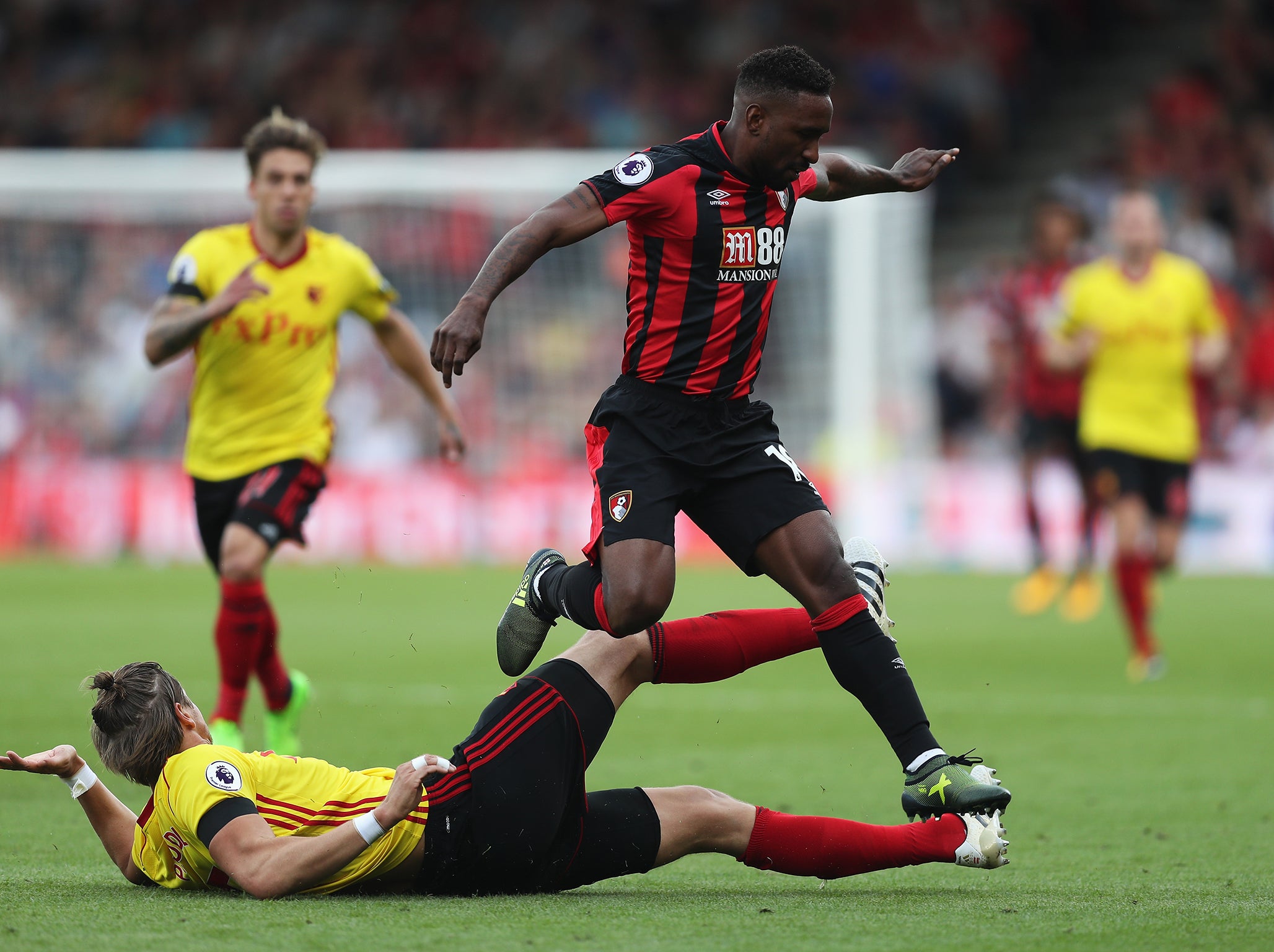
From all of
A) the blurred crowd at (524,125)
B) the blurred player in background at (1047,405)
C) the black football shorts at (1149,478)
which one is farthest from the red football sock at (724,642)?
the blurred crowd at (524,125)

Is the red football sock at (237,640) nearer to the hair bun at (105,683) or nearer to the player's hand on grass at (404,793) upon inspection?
the hair bun at (105,683)

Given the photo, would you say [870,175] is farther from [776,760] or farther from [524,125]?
[524,125]

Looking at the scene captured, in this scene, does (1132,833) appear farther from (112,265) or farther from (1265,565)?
(112,265)

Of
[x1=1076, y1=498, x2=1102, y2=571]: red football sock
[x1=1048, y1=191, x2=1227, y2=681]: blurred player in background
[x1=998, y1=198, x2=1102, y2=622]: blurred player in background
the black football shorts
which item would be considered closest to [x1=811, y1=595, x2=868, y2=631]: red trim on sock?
[x1=1048, y1=191, x2=1227, y2=681]: blurred player in background

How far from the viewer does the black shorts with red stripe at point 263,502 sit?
279 inches

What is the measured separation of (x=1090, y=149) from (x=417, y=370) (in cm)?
1722

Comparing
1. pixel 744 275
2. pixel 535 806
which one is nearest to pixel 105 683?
pixel 535 806

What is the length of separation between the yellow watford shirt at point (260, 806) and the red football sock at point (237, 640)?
2.57 meters

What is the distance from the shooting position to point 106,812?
14.5 feet

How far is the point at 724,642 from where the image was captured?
4879 millimetres

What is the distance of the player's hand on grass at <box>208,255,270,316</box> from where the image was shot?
6637 mm

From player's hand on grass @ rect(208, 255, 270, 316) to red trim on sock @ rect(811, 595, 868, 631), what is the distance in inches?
111

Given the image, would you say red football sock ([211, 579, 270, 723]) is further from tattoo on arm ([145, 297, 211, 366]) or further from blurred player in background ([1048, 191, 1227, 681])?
blurred player in background ([1048, 191, 1227, 681])

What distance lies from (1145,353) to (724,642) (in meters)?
6.68
